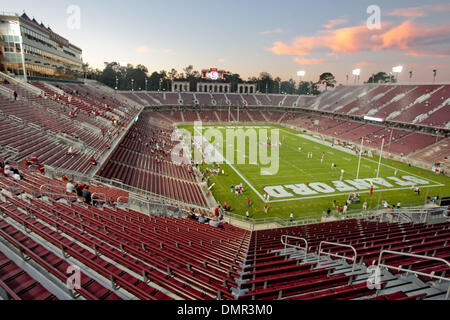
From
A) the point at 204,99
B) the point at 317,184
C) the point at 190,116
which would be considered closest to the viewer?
the point at 317,184

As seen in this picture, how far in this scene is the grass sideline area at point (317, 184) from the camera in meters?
22.4

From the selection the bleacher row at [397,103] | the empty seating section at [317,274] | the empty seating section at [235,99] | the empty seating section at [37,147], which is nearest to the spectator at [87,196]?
the empty seating section at [37,147]

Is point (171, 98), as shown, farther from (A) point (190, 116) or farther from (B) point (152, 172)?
(B) point (152, 172)

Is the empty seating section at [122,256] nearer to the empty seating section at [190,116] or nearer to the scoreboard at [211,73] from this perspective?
the empty seating section at [190,116]

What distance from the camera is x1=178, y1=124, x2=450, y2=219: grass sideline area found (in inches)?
882

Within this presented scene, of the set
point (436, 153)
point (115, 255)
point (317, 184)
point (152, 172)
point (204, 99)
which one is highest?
point (204, 99)

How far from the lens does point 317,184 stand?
27.4 meters

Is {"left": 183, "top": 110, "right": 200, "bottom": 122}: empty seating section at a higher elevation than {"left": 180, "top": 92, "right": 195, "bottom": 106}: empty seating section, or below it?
below

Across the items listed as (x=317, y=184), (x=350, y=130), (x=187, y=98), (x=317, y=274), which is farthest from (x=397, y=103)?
(x=317, y=274)

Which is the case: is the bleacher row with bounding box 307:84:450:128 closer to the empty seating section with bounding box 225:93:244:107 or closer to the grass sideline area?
the grass sideline area

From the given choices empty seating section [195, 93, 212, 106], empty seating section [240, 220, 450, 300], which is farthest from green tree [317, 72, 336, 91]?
empty seating section [240, 220, 450, 300]

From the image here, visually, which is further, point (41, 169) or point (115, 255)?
point (41, 169)

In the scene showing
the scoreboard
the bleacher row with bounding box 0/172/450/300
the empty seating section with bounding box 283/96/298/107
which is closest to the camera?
the bleacher row with bounding box 0/172/450/300
